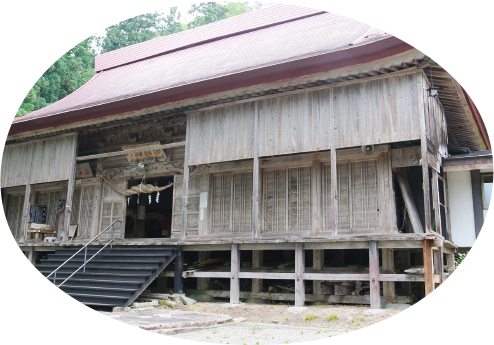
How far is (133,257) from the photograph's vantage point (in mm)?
12219

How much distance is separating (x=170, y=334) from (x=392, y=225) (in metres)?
6.04

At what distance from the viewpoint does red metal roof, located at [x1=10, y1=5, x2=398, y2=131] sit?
11984 millimetres

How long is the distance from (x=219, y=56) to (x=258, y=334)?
10076 mm

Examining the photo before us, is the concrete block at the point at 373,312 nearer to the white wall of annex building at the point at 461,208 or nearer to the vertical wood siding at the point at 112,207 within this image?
the white wall of annex building at the point at 461,208

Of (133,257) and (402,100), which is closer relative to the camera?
(402,100)

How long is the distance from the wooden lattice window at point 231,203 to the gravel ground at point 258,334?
4.48 meters

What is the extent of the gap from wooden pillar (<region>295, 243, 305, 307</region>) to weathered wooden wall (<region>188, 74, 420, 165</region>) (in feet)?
7.99

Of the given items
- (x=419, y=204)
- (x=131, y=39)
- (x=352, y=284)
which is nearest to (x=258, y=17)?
(x=419, y=204)

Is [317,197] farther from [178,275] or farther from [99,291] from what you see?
[99,291]

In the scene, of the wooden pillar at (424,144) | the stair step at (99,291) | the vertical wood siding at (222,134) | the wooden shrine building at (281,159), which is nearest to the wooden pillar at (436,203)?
the wooden shrine building at (281,159)

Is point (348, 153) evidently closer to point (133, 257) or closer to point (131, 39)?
point (133, 257)

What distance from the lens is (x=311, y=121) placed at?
1112 cm

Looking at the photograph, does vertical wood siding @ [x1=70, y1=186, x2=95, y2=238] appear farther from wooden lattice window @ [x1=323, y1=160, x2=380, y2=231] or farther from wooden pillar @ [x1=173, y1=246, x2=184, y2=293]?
wooden lattice window @ [x1=323, y1=160, x2=380, y2=231]

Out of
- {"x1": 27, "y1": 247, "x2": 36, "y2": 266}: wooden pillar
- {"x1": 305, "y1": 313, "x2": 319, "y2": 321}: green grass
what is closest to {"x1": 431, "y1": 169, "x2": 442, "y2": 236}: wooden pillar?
{"x1": 305, "y1": 313, "x2": 319, "y2": 321}: green grass
